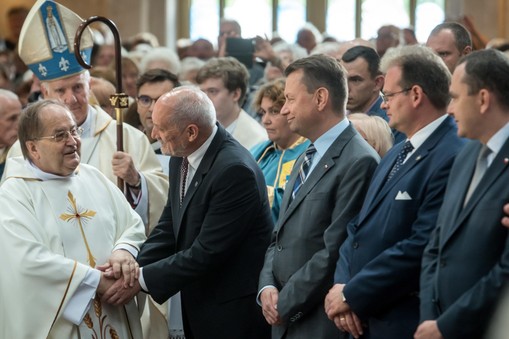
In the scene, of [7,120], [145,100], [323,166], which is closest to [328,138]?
[323,166]

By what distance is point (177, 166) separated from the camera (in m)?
5.65

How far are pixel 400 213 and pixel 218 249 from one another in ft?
3.91

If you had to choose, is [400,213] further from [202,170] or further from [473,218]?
[202,170]

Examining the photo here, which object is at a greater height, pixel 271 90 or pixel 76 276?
pixel 271 90

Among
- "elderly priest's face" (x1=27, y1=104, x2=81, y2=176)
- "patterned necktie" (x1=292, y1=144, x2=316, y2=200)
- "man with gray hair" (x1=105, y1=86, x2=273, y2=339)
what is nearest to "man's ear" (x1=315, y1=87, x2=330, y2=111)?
"patterned necktie" (x1=292, y1=144, x2=316, y2=200)

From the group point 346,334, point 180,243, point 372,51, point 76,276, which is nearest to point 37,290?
point 76,276

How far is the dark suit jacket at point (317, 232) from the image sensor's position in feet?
15.7

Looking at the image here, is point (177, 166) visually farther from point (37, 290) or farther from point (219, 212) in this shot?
point (37, 290)

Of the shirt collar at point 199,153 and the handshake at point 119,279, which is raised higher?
the shirt collar at point 199,153

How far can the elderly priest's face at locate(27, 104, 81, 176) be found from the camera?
525 cm

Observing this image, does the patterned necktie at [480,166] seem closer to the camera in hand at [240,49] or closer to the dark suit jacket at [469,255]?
the dark suit jacket at [469,255]

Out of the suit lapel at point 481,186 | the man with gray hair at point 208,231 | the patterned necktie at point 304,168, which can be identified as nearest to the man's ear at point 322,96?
the patterned necktie at point 304,168

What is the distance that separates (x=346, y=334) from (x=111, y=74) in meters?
5.00

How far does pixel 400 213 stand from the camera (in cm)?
439
